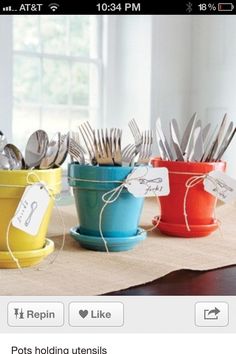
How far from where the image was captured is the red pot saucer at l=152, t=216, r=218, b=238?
27.1 inches

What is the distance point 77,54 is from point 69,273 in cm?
121

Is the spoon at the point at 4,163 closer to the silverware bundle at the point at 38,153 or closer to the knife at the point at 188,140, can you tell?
the silverware bundle at the point at 38,153

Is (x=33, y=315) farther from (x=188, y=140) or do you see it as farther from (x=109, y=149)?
(x=188, y=140)

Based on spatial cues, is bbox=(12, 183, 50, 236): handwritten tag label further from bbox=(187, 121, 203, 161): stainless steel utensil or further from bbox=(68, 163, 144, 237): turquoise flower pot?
bbox=(187, 121, 203, 161): stainless steel utensil

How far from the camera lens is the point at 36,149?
55cm

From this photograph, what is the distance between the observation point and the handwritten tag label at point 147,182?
0.58 meters

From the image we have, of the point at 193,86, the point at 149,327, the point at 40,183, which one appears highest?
the point at 193,86

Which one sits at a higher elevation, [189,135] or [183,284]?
[189,135]

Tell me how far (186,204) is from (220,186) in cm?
5

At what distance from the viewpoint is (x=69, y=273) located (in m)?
0.53

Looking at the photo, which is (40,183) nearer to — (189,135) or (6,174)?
(6,174)

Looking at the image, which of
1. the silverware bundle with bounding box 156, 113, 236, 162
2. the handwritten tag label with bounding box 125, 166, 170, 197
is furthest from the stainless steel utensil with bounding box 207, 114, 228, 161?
the handwritten tag label with bounding box 125, 166, 170, 197

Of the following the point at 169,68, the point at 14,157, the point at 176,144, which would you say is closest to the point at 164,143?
the point at 176,144
